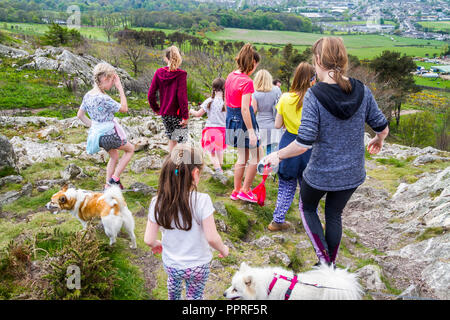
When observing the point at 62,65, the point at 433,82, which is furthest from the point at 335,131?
the point at 433,82

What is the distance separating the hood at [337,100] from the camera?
276cm

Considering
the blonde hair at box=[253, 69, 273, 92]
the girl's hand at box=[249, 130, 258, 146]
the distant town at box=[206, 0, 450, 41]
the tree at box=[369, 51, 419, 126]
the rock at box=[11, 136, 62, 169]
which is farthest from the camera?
the distant town at box=[206, 0, 450, 41]

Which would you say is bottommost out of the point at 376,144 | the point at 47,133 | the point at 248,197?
the point at 248,197

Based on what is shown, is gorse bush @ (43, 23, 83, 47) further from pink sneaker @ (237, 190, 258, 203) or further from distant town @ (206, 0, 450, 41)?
distant town @ (206, 0, 450, 41)

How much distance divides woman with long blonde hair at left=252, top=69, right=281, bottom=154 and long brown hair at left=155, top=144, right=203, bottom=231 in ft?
10.9

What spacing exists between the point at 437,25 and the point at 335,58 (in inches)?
4570

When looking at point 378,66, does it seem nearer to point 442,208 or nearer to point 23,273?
point 442,208

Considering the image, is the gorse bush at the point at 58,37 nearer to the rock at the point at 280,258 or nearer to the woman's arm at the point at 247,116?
the woman's arm at the point at 247,116

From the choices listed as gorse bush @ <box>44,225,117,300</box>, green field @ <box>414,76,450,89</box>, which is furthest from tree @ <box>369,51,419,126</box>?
gorse bush @ <box>44,225,117,300</box>

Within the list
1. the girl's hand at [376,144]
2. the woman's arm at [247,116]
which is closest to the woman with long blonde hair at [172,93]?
the woman's arm at [247,116]

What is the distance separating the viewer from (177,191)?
2469 millimetres

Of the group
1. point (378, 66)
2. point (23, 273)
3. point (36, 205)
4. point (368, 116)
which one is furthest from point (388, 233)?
point (378, 66)

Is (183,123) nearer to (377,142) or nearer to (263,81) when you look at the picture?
(263,81)

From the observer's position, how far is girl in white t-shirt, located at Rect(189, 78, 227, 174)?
20.6 feet
